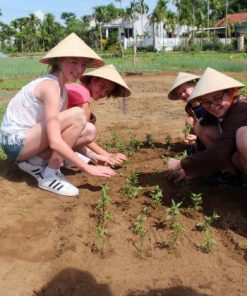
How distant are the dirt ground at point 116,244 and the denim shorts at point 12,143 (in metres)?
0.33

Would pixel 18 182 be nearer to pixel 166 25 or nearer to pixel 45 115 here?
Answer: pixel 45 115

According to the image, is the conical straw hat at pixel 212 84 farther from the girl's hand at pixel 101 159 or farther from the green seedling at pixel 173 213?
the girl's hand at pixel 101 159

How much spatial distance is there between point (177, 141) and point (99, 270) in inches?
124

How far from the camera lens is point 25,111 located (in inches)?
141

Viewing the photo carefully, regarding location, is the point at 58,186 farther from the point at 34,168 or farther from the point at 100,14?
the point at 100,14

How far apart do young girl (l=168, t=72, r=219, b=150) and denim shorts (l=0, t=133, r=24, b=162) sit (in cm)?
139

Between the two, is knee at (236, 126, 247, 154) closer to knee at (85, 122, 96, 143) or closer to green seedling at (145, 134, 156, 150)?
knee at (85, 122, 96, 143)

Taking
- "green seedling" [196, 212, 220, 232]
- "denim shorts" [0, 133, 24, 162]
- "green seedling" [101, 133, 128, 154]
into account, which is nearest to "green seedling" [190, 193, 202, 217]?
"green seedling" [196, 212, 220, 232]

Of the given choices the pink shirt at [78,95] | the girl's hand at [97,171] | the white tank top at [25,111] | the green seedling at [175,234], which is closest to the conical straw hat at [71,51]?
the white tank top at [25,111]

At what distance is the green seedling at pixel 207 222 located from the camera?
2.93m

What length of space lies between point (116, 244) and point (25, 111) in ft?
4.65

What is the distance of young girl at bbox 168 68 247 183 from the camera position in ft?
9.41

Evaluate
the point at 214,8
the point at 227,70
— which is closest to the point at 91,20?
the point at 214,8

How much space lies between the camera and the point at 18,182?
3.90 m
